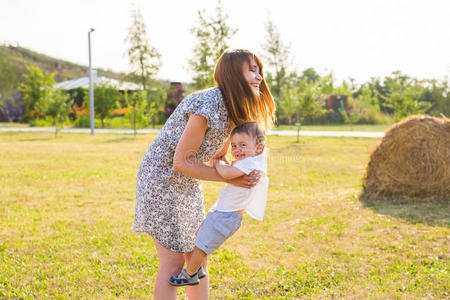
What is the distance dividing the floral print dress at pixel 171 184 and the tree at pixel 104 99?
A: 32.6 metres

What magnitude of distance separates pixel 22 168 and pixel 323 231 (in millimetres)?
9219

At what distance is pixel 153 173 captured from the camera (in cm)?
235

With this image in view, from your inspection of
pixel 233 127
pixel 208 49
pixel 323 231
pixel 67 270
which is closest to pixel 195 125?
pixel 233 127

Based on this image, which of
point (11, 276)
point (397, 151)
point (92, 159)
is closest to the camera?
point (11, 276)

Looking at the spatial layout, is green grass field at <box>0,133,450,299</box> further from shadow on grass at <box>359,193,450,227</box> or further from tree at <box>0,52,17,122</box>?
tree at <box>0,52,17,122</box>

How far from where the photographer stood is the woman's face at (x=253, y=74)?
2.28 meters

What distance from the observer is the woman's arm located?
2.16 m

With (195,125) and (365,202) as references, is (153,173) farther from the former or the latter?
(365,202)

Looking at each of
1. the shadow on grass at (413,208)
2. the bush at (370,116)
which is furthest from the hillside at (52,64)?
the shadow on grass at (413,208)

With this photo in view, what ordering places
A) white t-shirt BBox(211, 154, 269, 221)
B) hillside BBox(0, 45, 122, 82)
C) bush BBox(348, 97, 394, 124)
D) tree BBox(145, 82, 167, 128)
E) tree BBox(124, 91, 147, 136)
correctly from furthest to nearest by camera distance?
1. hillside BBox(0, 45, 122, 82)
2. bush BBox(348, 97, 394, 124)
3. tree BBox(145, 82, 167, 128)
4. tree BBox(124, 91, 147, 136)
5. white t-shirt BBox(211, 154, 269, 221)

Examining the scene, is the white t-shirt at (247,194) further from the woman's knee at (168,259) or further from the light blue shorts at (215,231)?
the woman's knee at (168,259)

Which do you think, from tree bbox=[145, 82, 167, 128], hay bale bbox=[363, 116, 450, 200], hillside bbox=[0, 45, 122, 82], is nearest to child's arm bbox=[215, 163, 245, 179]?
hay bale bbox=[363, 116, 450, 200]

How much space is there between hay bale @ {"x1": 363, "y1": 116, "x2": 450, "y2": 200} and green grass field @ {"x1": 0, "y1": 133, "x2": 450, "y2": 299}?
11.8 inches

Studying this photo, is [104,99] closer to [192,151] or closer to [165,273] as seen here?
[165,273]
